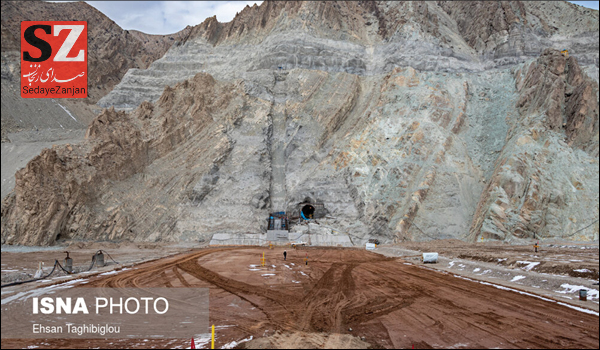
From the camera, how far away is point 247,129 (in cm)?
5216

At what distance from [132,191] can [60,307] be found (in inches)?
1396

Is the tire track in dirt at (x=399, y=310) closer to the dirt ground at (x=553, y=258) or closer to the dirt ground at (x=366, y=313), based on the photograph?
the dirt ground at (x=366, y=313)

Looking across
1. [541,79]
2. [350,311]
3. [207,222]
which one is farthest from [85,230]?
[541,79]

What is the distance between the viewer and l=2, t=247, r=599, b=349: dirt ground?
819cm

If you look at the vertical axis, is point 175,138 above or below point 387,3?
below

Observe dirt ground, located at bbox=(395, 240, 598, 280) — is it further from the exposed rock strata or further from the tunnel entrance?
the tunnel entrance

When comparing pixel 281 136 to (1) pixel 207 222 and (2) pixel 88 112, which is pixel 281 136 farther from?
(2) pixel 88 112

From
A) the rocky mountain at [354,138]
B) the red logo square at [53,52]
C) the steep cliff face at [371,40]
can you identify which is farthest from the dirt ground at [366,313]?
the steep cliff face at [371,40]

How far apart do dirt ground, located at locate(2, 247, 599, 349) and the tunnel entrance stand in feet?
81.6

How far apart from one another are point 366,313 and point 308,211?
33102mm

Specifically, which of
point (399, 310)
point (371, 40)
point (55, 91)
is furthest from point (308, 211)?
point (371, 40)

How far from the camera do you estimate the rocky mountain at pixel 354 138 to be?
3494cm

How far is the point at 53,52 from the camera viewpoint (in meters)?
16.1
